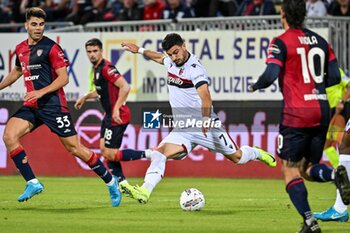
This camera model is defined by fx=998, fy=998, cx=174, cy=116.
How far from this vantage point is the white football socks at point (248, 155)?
46.6 ft

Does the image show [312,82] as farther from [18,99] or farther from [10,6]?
[10,6]

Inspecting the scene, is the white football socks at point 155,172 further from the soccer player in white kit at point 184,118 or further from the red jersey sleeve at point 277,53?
the red jersey sleeve at point 277,53

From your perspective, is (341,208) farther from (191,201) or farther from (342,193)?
(191,201)

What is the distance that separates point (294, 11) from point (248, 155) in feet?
14.9

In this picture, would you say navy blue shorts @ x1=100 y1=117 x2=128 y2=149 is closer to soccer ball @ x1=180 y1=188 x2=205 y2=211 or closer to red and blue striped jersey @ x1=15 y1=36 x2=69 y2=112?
red and blue striped jersey @ x1=15 y1=36 x2=69 y2=112

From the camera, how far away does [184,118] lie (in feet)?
45.4

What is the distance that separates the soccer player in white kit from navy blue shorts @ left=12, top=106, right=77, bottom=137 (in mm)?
1100

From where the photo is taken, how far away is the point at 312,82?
10117 mm

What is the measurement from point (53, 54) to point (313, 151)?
14.3ft

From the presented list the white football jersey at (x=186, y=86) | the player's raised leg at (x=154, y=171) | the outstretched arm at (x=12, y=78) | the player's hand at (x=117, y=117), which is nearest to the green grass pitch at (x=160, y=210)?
the player's raised leg at (x=154, y=171)

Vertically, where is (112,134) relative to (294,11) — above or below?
below

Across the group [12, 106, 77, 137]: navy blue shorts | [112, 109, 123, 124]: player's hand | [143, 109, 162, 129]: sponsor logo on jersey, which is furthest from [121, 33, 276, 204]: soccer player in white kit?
[143, 109, 162, 129]: sponsor logo on jersey

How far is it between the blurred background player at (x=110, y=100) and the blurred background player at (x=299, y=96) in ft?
19.5

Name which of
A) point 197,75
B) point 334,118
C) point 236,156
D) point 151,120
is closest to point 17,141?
point 197,75
